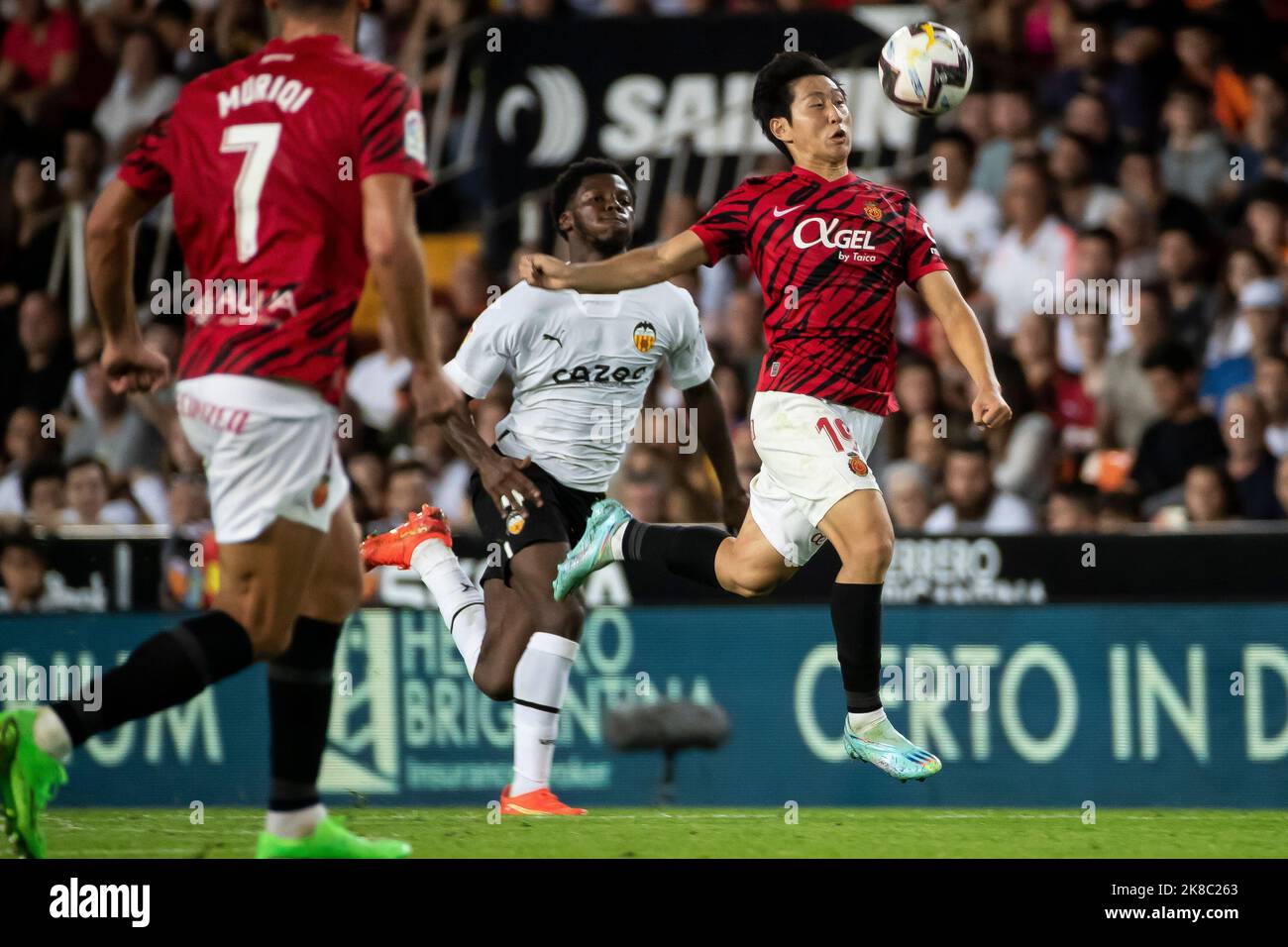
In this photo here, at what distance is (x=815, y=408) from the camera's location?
6.64m

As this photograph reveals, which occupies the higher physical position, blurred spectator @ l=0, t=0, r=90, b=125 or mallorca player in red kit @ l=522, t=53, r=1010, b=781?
blurred spectator @ l=0, t=0, r=90, b=125

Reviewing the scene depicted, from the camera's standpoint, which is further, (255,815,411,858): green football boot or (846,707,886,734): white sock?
(846,707,886,734): white sock

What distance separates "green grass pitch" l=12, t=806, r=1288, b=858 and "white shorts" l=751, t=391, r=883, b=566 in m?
1.07

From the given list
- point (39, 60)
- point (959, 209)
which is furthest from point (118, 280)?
point (39, 60)

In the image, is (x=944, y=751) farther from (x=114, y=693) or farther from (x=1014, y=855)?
(x=114, y=693)

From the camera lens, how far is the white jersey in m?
7.67

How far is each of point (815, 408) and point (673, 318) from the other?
1.26 metres

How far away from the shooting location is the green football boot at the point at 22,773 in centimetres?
520

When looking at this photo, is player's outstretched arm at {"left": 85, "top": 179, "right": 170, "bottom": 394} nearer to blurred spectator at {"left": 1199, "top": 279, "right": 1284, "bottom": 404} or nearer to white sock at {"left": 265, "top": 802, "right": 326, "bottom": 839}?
white sock at {"left": 265, "top": 802, "right": 326, "bottom": 839}

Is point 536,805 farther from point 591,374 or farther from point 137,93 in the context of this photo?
point 137,93

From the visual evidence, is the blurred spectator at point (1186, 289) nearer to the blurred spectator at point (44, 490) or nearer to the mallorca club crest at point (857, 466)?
the mallorca club crest at point (857, 466)

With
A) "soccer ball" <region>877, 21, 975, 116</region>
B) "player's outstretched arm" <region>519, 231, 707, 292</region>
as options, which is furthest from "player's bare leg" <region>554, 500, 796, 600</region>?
"soccer ball" <region>877, 21, 975, 116</region>

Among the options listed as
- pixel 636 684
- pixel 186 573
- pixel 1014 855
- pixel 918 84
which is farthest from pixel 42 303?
pixel 1014 855

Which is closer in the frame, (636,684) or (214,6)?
(636,684)
